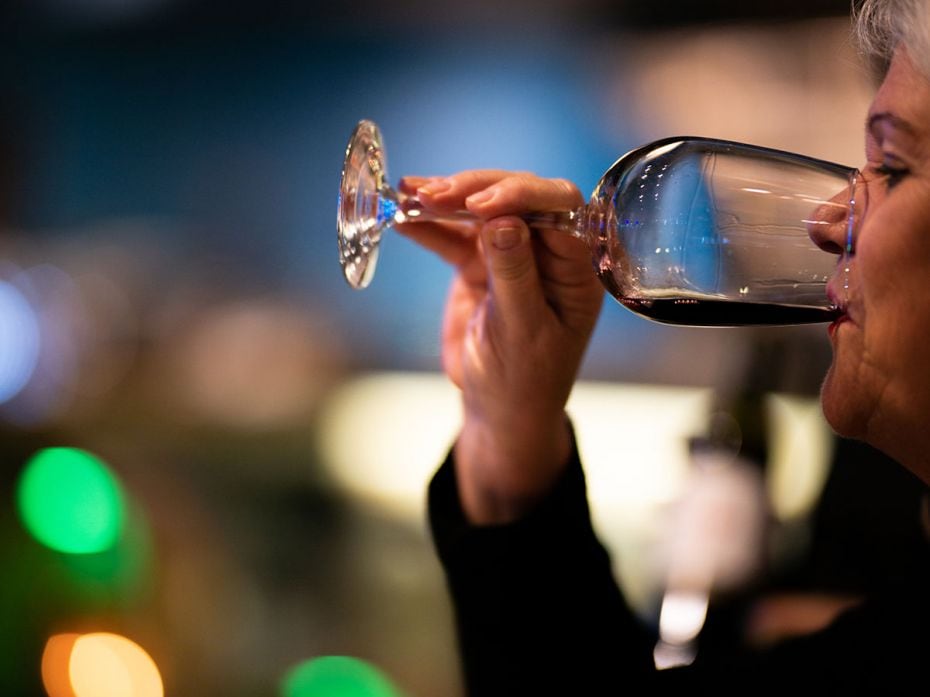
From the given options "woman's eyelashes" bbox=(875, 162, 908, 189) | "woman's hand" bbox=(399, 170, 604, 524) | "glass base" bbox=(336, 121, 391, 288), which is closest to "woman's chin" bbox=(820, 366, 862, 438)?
"woman's eyelashes" bbox=(875, 162, 908, 189)

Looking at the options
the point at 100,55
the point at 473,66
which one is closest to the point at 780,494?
the point at 473,66

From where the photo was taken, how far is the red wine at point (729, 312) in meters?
0.76

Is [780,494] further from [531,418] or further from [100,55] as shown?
[100,55]

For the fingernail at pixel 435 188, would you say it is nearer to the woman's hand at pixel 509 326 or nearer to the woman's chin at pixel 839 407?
the woman's hand at pixel 509 326

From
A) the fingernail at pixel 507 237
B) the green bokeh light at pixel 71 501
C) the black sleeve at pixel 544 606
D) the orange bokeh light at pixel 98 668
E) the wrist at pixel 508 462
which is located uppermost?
the fingernail at pixel 507 237

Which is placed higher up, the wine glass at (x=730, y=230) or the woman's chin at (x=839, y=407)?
A: the wine glass at (x=730, y=230)

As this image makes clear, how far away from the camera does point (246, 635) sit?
8.52 ft

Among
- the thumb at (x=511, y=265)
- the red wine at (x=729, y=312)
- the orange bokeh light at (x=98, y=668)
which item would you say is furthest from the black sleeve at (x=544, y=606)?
the orange bokeh light at (x=98, y=668)

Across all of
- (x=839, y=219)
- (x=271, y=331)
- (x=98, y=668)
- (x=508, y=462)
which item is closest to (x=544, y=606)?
(x=508, y=462)

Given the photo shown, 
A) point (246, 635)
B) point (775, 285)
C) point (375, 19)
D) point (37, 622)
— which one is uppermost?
point (375, 19)

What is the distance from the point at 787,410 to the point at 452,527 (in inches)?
A: 53.1

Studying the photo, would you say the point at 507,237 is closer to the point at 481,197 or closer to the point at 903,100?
the point at 481,197

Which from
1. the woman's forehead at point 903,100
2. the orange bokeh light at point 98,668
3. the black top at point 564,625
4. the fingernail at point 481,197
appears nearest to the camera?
the woman's forehead at point 903,100

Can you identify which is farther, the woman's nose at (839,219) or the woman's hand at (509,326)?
the woman's hand at (509,326)
